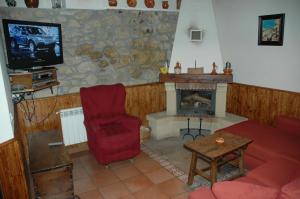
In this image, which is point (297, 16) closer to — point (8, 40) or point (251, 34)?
point (251, 34)

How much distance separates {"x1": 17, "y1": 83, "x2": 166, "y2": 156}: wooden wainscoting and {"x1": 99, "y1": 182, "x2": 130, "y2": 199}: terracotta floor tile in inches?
50.9

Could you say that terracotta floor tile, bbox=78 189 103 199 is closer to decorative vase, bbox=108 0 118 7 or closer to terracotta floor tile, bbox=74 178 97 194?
terracotta floor tile, bbox=74 178 97 194

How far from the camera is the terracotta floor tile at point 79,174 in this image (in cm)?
337

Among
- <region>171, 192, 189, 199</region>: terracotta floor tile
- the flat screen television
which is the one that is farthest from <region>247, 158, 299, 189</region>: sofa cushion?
the flat screen television

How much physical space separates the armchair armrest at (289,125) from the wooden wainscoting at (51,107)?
2.29 meters

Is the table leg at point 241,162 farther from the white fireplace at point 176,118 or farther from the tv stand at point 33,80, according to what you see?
the tv stand at point 33,80

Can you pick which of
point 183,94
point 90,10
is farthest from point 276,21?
point 90,10

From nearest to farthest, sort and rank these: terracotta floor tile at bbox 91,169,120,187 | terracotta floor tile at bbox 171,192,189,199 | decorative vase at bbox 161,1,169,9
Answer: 1. terracotta floor tile at bbox 171,192,189,199
2. terracotta floor tile at bbox 91,169,120,187
3. decorative vase at bbox 161,1,169,9

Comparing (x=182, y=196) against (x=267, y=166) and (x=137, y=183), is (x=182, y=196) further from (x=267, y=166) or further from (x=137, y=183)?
(x=267, y=166)

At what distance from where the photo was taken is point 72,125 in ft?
13.0

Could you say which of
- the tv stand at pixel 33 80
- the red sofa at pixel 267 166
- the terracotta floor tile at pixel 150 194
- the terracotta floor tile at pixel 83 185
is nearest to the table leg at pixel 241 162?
the red sofa at pixel 267 166

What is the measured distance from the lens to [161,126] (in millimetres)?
4535

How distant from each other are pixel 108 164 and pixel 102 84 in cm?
141

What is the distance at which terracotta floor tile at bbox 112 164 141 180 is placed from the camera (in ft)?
11.1
